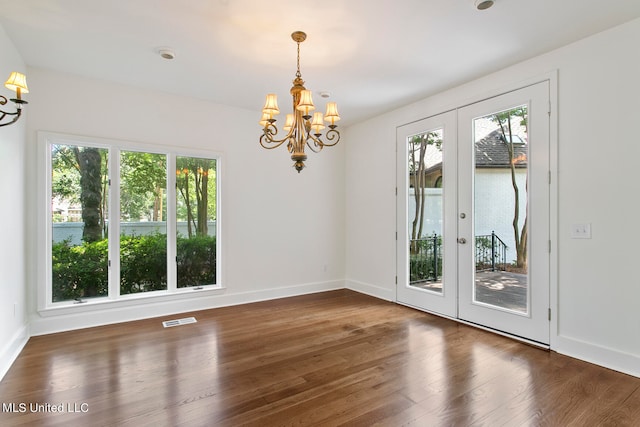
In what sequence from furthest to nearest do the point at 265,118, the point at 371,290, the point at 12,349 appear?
the point at 371,290 → the point at 12,349 → the point at 265,118

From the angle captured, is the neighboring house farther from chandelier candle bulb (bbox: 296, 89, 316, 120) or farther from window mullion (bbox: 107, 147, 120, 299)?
window mullion (bbox: 107, 147, 120, 299)

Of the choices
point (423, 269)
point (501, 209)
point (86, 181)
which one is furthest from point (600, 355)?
point (86, 181)

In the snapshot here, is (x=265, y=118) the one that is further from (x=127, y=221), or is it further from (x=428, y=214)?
(x=428, y=214)

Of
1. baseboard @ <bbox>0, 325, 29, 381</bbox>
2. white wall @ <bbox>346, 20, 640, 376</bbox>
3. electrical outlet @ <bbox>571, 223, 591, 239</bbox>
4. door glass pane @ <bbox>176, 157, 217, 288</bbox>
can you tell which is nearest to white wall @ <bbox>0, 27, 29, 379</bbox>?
baseboard @ <bbox>0, 325, 29, 381</bbox>

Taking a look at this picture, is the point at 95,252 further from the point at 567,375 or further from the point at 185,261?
the point at 567,375

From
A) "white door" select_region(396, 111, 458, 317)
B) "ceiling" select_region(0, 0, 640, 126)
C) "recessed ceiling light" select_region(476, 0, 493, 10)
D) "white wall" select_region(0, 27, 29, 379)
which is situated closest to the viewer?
"recessed ceiling light" select_region(476, 0, 493, 10)

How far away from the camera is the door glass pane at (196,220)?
4547mm

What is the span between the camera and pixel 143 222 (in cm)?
429

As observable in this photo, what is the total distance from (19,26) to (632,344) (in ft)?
18.9

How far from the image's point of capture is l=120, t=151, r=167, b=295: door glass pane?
13.7 feet

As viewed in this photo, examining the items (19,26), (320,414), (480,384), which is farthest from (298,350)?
(19,26)

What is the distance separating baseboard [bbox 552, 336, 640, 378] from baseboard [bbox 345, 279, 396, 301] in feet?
7.33

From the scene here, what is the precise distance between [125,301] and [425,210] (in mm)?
4032

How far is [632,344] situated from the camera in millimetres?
2717
